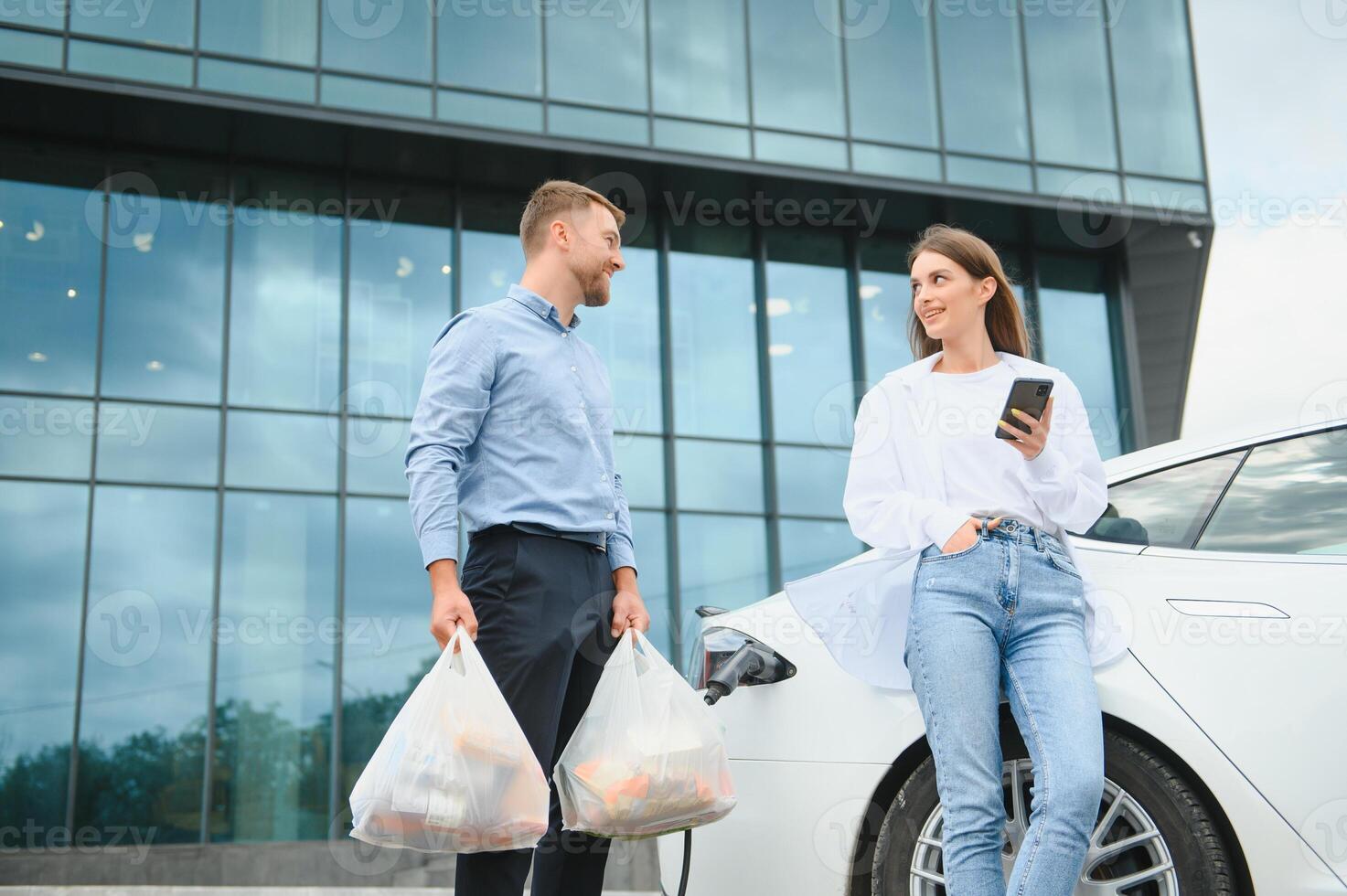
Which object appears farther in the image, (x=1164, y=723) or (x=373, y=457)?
(x=373, y=457)

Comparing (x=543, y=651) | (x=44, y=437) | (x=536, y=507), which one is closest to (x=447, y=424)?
(x=536, y=507)

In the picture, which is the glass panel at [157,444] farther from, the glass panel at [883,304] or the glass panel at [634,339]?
the glass panel at [883,304]

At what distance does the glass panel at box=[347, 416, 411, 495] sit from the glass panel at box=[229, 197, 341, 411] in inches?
16.0

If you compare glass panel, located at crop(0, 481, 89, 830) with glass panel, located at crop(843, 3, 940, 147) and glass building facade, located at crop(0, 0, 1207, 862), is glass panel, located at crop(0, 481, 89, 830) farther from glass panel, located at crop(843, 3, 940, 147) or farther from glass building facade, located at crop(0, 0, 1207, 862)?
glass panel, located at crop(843, 3, 940, 147)

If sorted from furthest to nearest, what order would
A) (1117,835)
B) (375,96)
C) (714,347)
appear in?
1. (714,347)
2. (375,96)
3. (1117,835)

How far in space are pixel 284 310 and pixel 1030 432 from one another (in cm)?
1027

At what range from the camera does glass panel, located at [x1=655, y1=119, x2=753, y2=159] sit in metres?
12.1

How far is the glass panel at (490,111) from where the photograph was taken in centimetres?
1154

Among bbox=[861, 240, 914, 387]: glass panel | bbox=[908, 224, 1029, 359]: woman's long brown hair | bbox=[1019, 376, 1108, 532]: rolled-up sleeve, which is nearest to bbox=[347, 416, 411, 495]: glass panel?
bbox=[861, 240, 914, 387]: glass panel

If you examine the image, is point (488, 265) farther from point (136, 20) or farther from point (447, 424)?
point (447, 424)

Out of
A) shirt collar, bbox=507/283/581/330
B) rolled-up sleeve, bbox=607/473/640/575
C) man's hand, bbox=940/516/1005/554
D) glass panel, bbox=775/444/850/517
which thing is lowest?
man's hand, bbox=940/516/1005/554

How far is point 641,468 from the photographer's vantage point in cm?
1207

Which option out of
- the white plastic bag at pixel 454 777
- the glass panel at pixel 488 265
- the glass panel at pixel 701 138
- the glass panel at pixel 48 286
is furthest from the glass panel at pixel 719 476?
the white plastic bag at pixel 454 777

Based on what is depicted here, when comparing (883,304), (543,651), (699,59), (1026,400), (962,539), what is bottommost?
(543,651)
